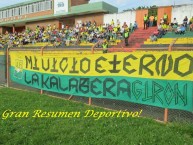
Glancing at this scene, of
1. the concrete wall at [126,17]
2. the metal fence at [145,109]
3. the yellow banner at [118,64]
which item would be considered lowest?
the metal fence at [145,109]

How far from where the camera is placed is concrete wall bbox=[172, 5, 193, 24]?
25.3 meters

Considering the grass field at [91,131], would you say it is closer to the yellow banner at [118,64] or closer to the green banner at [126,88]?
the green banner at [126,88]

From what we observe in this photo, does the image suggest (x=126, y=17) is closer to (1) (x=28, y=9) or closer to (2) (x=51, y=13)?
(2) (x=51, y=13)

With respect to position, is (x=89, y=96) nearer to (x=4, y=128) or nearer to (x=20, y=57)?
(x=4, y=128)

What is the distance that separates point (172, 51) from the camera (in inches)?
254

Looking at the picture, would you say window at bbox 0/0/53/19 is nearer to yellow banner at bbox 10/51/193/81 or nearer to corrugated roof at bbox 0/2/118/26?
corrugated roof at bbox 0/2/118/26

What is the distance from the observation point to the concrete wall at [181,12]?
25312 mm

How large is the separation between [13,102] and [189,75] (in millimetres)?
5215

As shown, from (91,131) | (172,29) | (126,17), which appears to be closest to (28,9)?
(126,17)

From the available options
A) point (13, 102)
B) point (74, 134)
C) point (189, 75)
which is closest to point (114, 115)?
point (74, 134)

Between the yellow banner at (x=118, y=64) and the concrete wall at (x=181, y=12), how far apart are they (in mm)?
18902

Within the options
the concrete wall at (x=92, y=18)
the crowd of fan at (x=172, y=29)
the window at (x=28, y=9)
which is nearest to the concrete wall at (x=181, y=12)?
the crowd of fan at (x=172, y=29)

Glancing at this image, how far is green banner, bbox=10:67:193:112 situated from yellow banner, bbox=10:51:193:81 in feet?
0.44

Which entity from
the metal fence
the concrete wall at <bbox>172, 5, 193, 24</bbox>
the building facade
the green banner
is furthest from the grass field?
the building facade
